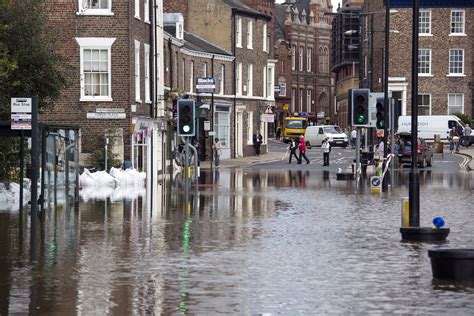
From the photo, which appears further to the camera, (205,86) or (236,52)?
(236,52)

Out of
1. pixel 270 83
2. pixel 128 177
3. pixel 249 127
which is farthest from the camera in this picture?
pixel 270 83

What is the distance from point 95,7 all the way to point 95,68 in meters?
2.46

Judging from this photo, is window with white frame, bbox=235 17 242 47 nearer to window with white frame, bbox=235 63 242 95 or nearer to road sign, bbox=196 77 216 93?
window with white frame, bbox=235 63 242 95

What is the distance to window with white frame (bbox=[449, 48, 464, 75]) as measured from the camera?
308 feet

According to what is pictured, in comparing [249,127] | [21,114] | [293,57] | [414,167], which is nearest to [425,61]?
[249,127]

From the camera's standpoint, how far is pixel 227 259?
18891 millimetres

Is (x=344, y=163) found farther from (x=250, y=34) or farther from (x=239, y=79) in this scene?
(x=250, y=34)

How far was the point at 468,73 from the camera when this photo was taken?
3701 inches

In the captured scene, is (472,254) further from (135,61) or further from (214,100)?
(214,100)

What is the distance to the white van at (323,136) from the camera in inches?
4048

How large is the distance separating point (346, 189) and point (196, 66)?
34.2 m

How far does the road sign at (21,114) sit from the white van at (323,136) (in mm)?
76993

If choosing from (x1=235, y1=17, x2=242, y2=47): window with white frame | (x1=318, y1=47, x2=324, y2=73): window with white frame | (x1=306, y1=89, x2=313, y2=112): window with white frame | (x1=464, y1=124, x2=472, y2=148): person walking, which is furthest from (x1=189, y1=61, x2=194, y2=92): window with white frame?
(x1=318, y1=47, x2=324, y2=73): window with white frame

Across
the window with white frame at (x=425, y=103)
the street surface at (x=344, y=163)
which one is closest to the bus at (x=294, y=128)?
the window with white frame at (x=425, y=103)
